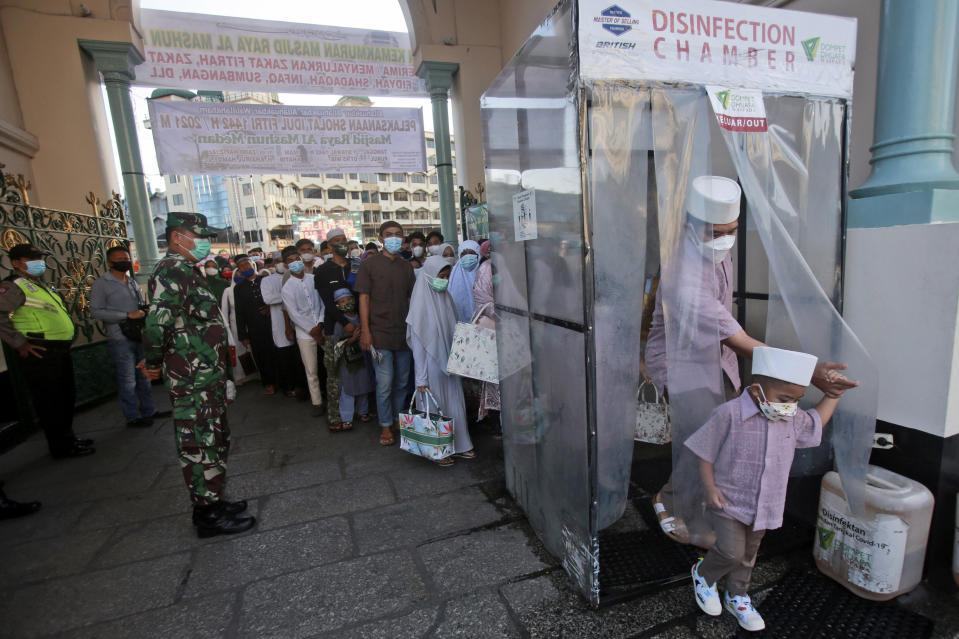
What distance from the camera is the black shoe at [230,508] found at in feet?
9.61

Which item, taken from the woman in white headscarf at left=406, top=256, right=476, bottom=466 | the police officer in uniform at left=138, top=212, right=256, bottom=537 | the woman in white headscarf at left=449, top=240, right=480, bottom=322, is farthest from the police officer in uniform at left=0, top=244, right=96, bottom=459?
the woman in white headscarf at left=449, top=240, right=480, bottom=322

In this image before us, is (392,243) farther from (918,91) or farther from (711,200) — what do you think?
(918,91)

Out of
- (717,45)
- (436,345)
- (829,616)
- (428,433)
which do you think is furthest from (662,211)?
(428,433)

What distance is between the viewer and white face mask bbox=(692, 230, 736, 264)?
2.09 meters

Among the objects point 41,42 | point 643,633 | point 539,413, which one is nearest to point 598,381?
point 539,413

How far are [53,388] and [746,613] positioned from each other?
Result: 18.0 ft

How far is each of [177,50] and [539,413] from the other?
7.87 meters

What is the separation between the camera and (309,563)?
258 cm

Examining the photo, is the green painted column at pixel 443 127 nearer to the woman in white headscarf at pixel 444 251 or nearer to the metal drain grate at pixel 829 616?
the woman in white headscarf at pixel 444 251

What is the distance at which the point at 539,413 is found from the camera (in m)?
2.57

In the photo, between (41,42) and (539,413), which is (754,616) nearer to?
(539,413)

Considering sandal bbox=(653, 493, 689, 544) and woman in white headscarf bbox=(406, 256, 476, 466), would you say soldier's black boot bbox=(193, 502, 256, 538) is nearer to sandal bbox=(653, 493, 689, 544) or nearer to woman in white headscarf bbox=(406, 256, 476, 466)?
woman in white headscarf bbox=(406, 256, 476, 466)

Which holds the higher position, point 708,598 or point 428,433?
point 428,433

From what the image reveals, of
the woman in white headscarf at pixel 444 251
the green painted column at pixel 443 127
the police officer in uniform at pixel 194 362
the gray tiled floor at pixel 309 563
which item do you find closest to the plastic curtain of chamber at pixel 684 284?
the gray tiled floor at pixel 309 563
